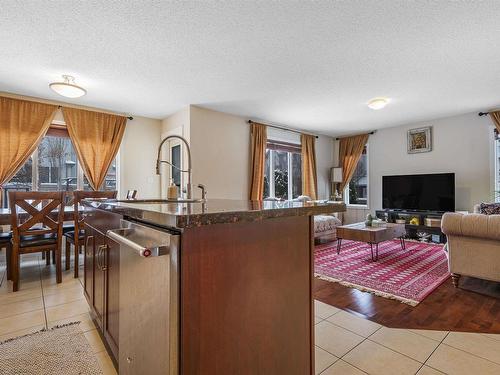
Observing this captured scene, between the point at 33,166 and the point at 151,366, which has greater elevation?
the point at 33,166

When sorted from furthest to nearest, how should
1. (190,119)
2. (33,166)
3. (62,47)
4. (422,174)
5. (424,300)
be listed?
(422,174) < (190,119) < (33,166) < (62,47) < (424,300)

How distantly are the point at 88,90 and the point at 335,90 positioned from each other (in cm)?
346

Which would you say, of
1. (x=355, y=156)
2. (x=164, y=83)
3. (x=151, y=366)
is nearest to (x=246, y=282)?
(x=151, y=366)

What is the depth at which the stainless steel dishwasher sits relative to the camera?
82 cm

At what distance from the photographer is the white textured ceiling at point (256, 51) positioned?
213cm

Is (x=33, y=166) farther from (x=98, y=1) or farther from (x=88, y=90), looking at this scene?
(x=98, y=1)

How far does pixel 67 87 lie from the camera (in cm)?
316

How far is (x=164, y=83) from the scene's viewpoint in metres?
3.54

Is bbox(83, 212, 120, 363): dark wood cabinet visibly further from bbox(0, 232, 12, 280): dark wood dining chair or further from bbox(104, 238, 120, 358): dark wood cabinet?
bbox(0, 232, 12, 280): dark wood dining chair

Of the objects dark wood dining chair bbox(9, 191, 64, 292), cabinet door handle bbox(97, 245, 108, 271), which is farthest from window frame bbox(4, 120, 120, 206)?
cabinet door handle bbox(97, 245, 108, 271)

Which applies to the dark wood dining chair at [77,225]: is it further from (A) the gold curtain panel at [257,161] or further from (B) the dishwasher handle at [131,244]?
(A) the gold curtain panel at [257,161]

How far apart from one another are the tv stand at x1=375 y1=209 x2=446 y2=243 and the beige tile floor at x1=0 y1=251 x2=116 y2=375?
527 cm

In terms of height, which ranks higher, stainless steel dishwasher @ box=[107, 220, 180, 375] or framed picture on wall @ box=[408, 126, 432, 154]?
framed picture on wall @ box=[408, 126, 432, 154]

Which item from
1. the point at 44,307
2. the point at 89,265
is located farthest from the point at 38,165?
the point at 89,265
